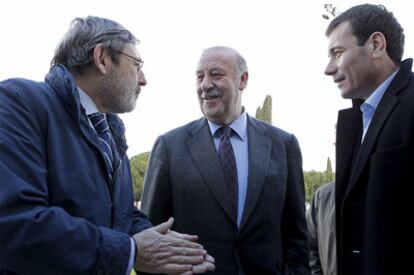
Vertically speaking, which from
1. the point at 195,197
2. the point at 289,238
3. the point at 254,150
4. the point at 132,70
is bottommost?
the point at 289,238

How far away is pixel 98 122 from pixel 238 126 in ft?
5.00

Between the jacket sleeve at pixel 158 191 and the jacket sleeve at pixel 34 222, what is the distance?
143 centimetres

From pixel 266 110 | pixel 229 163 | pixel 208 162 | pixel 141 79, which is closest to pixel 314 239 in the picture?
pixel 229 163

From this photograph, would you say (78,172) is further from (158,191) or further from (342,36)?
(342,36)

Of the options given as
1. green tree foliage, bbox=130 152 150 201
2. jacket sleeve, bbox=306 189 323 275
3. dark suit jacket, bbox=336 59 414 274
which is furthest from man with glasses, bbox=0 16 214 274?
green tree foliage, bbox=130 152 150 201

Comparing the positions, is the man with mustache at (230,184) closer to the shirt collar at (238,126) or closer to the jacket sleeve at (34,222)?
the shirt collar at (238,126)

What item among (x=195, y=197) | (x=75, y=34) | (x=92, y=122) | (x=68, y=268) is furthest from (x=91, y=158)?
(x=195, y=197)

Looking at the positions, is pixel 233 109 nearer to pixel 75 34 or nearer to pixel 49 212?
pixel 75 34

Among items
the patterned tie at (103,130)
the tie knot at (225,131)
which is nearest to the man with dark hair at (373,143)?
the tie knot at (225,131)

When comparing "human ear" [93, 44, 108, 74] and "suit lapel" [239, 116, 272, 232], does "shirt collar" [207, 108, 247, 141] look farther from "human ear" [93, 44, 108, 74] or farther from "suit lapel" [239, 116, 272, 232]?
"human ear" [93, 44, 108, 74]

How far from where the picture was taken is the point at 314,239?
14.4ft

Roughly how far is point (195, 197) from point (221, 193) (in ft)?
0.69

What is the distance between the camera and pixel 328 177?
2784 cm

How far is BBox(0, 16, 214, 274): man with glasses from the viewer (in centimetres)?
196
